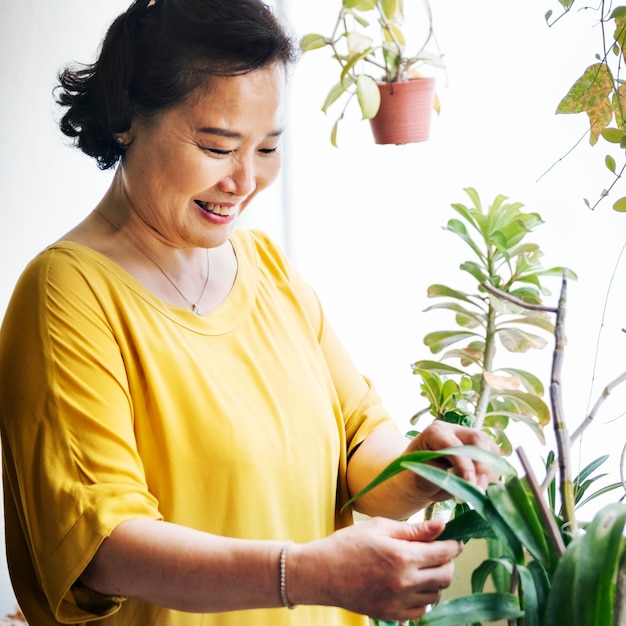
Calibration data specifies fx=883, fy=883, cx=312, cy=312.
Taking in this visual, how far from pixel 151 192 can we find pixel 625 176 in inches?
38.4

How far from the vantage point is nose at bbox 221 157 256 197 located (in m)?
1.17

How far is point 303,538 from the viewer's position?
4.05 ft

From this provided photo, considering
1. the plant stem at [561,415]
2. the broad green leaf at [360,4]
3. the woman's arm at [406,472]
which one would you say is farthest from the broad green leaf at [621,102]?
the broad green leaf at [360,4]

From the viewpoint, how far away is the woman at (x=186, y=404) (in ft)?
3.18

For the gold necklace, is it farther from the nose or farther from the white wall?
the white wall

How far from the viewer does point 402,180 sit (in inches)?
86.2

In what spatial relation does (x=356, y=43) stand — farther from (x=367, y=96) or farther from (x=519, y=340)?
(x=519, y=340)

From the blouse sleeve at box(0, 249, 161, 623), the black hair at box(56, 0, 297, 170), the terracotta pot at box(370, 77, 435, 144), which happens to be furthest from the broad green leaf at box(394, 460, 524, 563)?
the terracotta pot at box(370, 77, 435, 144)

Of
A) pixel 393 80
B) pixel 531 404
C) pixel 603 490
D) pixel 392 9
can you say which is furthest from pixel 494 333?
pixel 392 9

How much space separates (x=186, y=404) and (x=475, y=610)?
453mm

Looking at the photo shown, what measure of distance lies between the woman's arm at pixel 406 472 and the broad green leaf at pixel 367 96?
2.23 feet

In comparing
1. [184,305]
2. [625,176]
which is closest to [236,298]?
[184,305]

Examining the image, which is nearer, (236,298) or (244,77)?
(244,77)

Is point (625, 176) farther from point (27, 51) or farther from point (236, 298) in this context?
point (27, 51)
